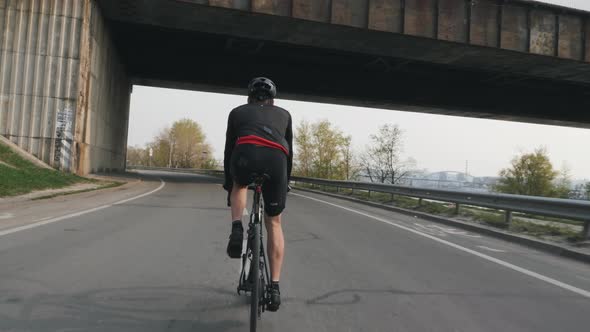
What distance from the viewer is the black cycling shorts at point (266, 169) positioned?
2.97 metres

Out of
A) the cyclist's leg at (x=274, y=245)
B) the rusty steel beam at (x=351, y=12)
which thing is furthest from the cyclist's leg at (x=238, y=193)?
the rusty steel beam at (x=351, y=12)

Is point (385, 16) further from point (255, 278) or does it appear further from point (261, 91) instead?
point (255, 278)

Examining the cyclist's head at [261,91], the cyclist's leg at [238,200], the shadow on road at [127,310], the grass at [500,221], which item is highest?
the cyclist's head at [261,91]

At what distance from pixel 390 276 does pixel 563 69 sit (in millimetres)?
20537

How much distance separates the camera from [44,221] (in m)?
7.42

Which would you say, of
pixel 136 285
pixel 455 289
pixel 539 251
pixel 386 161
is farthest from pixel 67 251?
pixel 386 161

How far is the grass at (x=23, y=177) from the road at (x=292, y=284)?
525 centimetres

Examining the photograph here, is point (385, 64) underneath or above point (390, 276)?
above

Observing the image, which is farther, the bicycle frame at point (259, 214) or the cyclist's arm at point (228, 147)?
the cyclist's arm at point (228, 147)

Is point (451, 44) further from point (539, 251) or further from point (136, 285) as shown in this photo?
point (136, 285)

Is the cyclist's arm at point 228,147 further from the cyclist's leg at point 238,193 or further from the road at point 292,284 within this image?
the road at point 292,284

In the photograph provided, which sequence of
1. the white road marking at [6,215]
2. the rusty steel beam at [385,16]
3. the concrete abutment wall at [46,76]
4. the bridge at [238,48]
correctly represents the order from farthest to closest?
1. the rusty steel beam at [385,16]
2. the bridge at [238,48]
3. the concrete abutment wall at [46,76]
4. the white road marking at [6,215]

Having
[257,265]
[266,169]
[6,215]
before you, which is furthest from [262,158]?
[6,215]

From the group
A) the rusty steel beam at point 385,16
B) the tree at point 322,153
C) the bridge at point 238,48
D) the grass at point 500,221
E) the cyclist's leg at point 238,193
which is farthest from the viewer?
the tree at point 322,153
